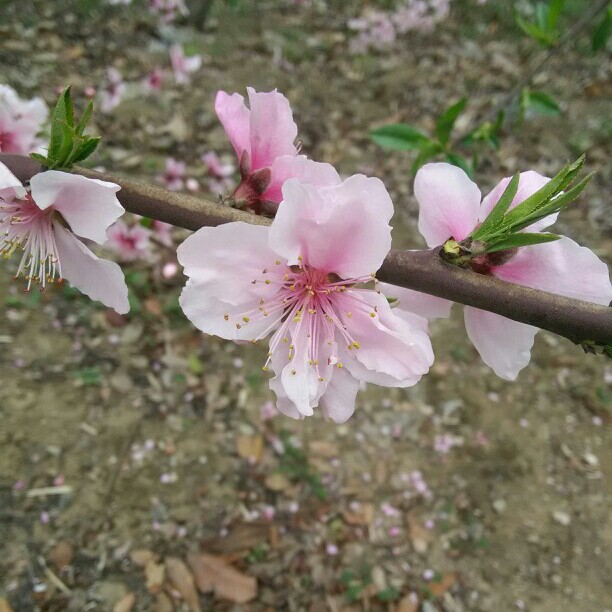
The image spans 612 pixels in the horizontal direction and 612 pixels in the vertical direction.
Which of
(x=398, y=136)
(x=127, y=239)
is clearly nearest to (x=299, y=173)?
(x=398, y=136)

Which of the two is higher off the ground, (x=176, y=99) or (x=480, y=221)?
(x=480, y=221)

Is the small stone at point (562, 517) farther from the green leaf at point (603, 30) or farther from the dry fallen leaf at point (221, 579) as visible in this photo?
the green leaf at point (603, 30)

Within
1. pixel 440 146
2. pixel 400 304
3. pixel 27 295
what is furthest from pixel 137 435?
pixel 400 304

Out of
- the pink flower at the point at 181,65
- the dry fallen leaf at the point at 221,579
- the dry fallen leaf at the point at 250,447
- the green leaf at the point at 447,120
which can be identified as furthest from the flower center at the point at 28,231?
the pink flower at the point at 181,65

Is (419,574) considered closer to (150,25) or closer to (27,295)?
(27,295)

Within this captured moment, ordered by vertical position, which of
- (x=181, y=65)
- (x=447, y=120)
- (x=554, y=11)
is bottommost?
(x=181, y=65)

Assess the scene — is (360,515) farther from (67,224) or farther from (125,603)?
(67,224)
